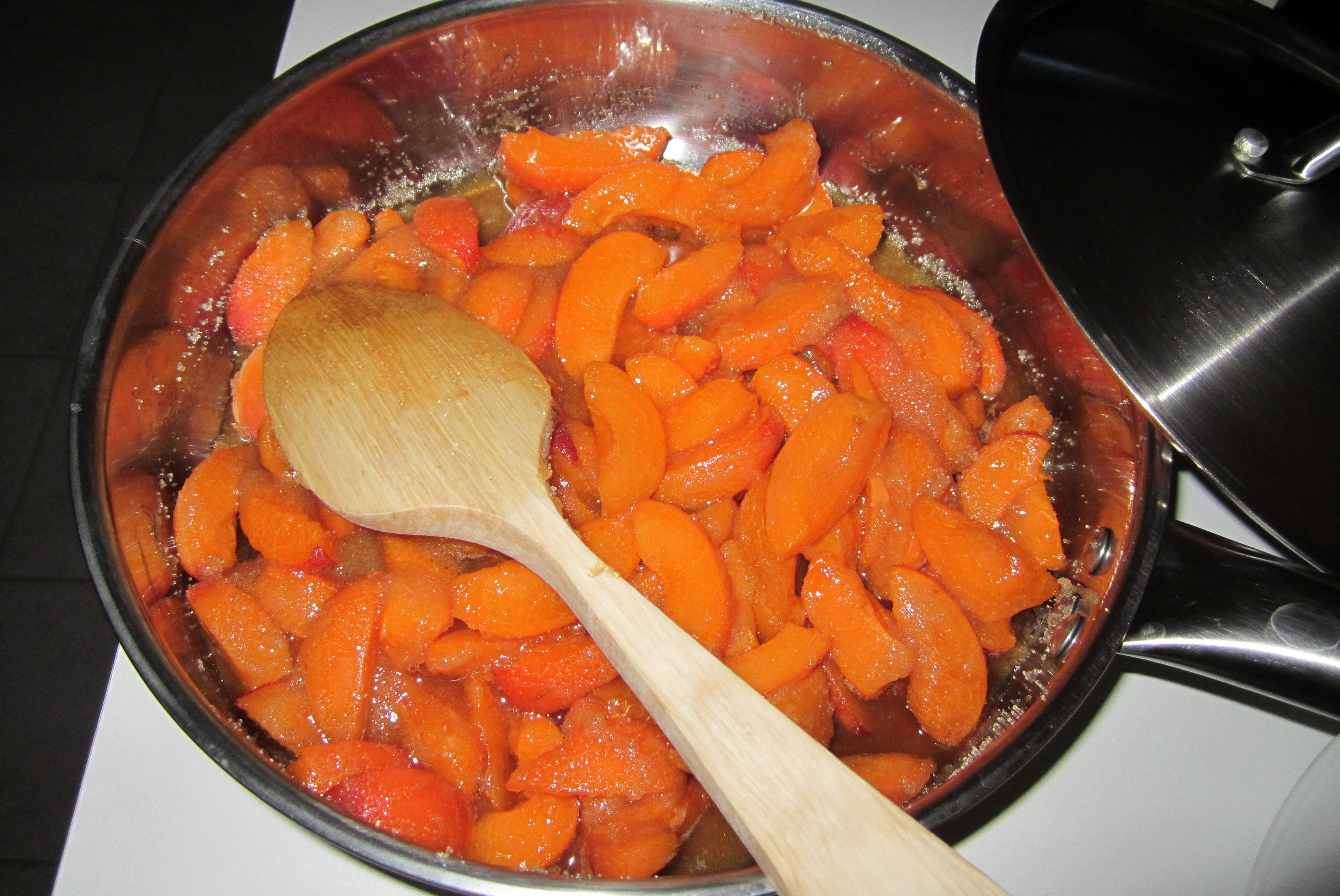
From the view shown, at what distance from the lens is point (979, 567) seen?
1203mm

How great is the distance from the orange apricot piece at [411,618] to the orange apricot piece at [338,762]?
128 mm

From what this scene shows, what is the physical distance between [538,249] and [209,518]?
2.39ft

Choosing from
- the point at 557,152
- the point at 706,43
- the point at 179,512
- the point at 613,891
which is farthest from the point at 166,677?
the point at 706,43

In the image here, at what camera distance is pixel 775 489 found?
1.22 meters

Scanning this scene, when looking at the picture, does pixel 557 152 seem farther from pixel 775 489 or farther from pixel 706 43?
pixel 775 489

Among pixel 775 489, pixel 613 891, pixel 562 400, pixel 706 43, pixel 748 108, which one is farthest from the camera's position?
pixel 748 108

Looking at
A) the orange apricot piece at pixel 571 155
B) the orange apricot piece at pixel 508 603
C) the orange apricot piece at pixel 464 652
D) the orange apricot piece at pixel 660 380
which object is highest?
the orange apricot piece at pixel 571 155

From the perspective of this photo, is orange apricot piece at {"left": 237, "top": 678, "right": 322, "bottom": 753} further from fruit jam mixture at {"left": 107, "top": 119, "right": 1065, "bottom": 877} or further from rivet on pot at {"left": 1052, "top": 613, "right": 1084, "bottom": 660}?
rivet on pot at {"left": 1052, "top": 613, "right": 1084, "bottom": 660}

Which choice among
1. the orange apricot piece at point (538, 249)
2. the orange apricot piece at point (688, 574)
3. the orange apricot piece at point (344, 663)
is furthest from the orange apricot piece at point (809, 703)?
the orange apricot piece at point (538, 249)

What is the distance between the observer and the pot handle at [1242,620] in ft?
3.15

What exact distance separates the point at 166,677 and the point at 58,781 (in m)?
1.05

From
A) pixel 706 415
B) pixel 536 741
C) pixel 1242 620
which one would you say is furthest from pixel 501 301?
pixel 1242 620

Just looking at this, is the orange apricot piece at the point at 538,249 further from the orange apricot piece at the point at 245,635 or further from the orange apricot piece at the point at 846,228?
the orange apricot piece at the point at 245,635

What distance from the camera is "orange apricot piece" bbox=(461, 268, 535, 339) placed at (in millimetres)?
1413
